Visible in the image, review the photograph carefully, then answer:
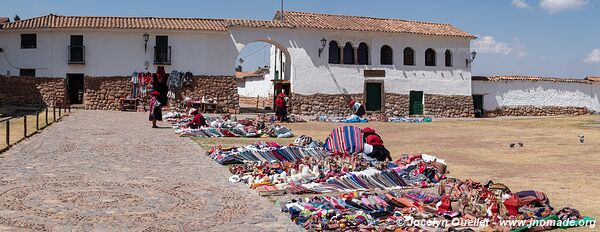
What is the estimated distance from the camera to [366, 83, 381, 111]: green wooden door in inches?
1255

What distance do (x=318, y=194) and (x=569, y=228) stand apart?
3032mm

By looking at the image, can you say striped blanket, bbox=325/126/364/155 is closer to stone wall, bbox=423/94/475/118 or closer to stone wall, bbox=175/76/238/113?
stone wall, bbox=175/76/238/113

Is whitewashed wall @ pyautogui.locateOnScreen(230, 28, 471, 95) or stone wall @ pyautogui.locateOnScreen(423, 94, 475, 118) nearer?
whitewashed wall @ pyautogui.locateOnScreen(230, 28, 471, 95)

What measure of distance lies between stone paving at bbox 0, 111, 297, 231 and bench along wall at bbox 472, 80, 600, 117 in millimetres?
25741

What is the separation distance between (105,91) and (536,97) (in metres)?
24.6

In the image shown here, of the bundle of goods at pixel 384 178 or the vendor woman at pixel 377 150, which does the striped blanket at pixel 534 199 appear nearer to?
the bundle of goods at pixel 384 178

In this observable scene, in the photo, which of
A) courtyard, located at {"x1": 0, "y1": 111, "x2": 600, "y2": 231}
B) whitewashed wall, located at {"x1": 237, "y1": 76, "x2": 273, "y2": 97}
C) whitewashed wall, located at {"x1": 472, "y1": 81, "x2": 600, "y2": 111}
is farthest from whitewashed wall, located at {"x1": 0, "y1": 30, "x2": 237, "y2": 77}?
whitewashed wall, located at {"x1": 472, "y1": 81, "x2": 600, "y2": 111}

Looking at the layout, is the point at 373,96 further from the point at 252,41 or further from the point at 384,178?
the point at 384,178

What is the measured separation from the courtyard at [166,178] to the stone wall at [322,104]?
14533mm

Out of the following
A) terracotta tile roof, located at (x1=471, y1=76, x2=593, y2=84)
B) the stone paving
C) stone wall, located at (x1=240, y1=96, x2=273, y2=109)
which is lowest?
the stone paving

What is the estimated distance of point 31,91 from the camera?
2870 cm

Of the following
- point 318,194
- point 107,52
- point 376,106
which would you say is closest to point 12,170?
point 318,194

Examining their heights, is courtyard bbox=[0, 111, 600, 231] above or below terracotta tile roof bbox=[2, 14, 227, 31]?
below

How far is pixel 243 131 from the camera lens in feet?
53.9
